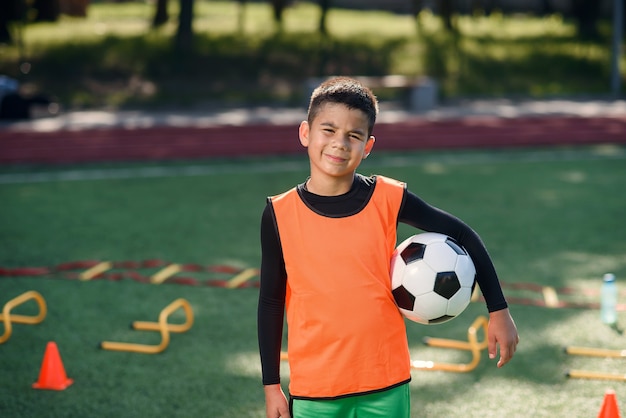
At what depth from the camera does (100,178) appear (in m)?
12.5

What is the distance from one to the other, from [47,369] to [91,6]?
27.9m

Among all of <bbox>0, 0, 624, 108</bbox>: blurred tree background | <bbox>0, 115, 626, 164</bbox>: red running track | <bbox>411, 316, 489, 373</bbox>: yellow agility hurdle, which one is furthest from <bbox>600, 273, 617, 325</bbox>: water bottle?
<bbox>0, 0, 624, 108</bbox>: blurred tree background

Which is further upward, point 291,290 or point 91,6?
point 291,290

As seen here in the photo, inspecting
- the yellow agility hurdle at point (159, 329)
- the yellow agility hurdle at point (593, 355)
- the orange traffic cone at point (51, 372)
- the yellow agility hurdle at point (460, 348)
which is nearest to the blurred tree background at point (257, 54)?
the yellow agility hurdle at point (159, 329)

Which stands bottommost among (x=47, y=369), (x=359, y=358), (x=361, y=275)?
(x=47, y=369)

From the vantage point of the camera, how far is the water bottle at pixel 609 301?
5.95m

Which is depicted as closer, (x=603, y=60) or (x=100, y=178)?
(x=100, y=178)

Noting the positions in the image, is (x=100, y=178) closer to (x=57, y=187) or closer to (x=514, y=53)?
(x=57, y=187)

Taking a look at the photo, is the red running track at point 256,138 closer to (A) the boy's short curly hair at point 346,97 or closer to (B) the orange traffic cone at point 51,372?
(B) the orange traffic cone at point 51,372

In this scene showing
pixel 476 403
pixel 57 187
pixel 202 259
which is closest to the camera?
pixel 476 403

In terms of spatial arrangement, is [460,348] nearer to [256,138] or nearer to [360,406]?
[360,406]

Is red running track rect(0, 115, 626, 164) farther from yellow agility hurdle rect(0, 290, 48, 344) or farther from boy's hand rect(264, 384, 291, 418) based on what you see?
boy's hand rect(264, 384, 291, 418)

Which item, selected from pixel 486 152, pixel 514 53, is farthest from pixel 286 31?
pixel 486 152

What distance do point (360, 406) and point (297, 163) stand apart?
1076 centimetres
